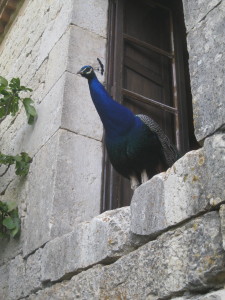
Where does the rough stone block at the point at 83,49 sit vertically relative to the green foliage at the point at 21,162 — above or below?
above

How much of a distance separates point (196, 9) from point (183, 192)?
0.74 metres

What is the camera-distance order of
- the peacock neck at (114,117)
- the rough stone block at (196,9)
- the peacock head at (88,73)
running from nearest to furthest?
the rough stone block at (196,9)
the peacock neck at (114,117)
the peacock head at (88,73)

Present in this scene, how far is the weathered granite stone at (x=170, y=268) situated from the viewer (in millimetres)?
1353

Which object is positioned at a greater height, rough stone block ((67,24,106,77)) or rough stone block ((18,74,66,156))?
rough stone block ((67,24,106,77))

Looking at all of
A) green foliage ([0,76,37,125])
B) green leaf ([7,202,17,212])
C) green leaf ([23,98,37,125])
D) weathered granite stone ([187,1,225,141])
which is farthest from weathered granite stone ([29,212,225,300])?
green foliage ([0,76,37,125])

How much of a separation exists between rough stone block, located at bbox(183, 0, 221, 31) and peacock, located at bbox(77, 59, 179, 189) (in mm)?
687

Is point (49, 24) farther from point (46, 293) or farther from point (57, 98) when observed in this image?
point (46, 293)

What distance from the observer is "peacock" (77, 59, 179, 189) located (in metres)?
Result: 2.31

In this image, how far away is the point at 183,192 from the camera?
5.07 feet

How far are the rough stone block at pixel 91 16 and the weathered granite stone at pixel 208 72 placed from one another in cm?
165

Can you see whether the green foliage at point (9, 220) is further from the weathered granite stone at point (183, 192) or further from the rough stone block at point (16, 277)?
the weathered granite stone at point (183, 192)

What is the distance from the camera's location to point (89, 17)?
3.27 metres

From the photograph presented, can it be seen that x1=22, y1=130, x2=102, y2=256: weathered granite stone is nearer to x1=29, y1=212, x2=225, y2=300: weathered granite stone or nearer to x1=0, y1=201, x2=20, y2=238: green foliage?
x1=0, y1=201, x2=20, y2=238: green foliage

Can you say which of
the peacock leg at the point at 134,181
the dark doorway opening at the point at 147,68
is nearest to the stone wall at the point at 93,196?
the dark doorway opening at the point at 147,68
